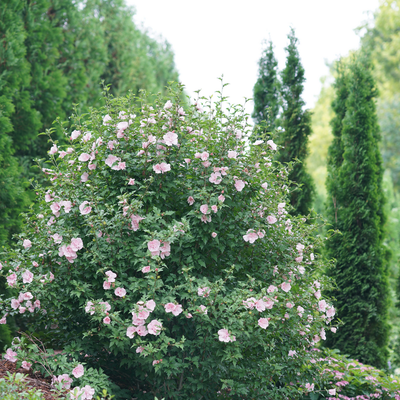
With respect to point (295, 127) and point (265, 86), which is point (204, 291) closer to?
point (295, 127)

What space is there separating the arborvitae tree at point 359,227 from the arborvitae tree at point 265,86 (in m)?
1.41

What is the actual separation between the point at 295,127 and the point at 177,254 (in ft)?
14.5

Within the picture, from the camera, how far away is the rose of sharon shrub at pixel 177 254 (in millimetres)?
2766

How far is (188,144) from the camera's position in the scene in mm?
3148

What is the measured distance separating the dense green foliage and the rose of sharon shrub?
0.90 metres

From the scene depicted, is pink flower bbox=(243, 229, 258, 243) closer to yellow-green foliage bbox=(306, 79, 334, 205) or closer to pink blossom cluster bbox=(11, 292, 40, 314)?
pink blossom cluster bbox=(11, 292, 40, 314)

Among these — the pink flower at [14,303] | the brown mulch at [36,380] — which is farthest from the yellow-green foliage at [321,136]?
the pink flower at [14,303]

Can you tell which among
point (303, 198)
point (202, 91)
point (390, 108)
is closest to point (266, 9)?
point (303, 198)

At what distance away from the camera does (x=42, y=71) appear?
6125mm

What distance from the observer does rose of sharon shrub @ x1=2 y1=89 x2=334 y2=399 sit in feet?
9.07

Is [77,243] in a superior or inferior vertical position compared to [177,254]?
inferior

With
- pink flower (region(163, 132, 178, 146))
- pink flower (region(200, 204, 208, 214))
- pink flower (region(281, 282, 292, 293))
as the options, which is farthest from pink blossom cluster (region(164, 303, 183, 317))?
pink flower (region(163, 132, 178, 146))

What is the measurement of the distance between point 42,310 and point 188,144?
186 cm

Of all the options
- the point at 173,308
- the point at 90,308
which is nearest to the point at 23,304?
the point at 90,308
